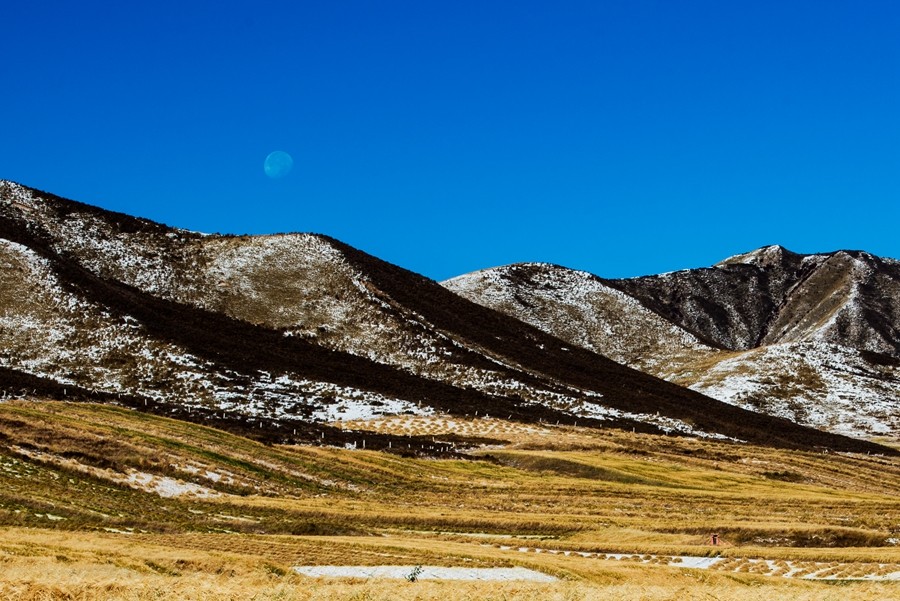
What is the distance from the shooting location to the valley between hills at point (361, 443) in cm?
3406

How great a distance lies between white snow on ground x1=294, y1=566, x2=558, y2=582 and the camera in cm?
2984

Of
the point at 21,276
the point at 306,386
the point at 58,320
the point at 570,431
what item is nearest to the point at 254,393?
the point at 306,386

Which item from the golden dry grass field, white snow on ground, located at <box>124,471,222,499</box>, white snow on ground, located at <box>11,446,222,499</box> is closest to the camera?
the golden dry grass field

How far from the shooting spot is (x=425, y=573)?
31.4 m

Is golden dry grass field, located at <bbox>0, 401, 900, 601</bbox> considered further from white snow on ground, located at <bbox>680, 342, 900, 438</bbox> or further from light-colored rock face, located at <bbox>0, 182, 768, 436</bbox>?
white snow on ground, located at <bbox>680, 342, 900, 438</bbox>

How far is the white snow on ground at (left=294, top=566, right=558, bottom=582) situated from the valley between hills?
1.01 metres

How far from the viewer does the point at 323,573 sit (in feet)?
98.3

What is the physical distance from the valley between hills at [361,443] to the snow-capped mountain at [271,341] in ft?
1.79

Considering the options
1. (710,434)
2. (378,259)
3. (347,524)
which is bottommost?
(347,524)

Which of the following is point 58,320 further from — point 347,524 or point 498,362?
point 347,524

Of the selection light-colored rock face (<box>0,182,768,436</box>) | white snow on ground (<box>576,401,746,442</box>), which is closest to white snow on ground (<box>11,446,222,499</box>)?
light-colored rock face (<box>0,182,768,436</box>)

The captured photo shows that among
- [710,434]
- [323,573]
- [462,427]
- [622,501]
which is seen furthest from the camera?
[710,434]

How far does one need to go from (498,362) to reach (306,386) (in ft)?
124

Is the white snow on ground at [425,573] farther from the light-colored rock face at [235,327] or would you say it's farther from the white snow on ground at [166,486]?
the light-colored rock face at [235,327]
